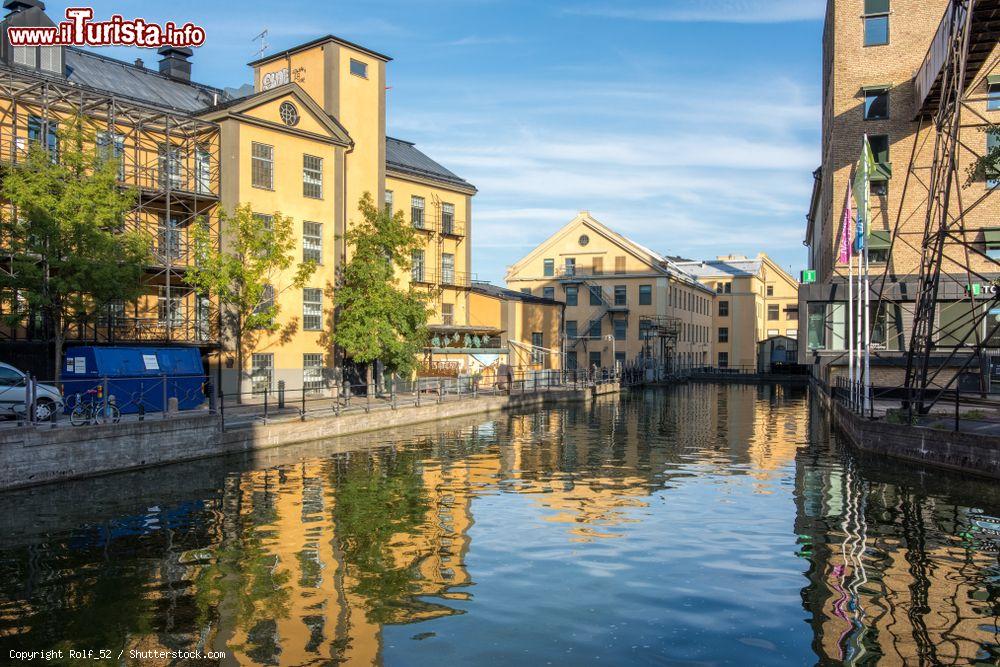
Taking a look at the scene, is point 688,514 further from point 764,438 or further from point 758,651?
point 764,438

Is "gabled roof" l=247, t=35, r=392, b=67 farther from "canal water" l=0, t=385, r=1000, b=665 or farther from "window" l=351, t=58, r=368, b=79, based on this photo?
"canal water" l=0, t=385, r=1000, b=665

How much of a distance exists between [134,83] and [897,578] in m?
36.7

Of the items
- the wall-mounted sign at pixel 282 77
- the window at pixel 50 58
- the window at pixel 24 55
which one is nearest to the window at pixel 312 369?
the wall-mounted sign at pixel 282 77

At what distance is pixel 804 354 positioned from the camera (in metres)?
44.2

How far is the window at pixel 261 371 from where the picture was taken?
3578 centimetres

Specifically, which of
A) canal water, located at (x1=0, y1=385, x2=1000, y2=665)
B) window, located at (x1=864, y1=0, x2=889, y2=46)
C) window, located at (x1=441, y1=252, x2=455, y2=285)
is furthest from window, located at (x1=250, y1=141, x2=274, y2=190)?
window, located at (x1=864, y1=0, x2=889, y2=46)

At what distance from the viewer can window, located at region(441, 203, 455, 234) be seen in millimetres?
50806

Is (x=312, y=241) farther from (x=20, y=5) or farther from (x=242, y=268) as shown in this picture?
(x=20, y=5)

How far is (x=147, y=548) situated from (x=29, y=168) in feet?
58.6

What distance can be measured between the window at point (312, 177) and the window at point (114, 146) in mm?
8191

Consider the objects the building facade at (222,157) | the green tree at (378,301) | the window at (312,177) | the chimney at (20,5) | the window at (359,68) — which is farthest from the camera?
the window at (359,68)

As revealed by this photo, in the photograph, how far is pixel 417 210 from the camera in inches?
1937

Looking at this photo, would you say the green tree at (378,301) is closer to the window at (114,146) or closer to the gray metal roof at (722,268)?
the window at (114,146)

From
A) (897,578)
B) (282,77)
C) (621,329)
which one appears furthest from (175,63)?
(621,329)
